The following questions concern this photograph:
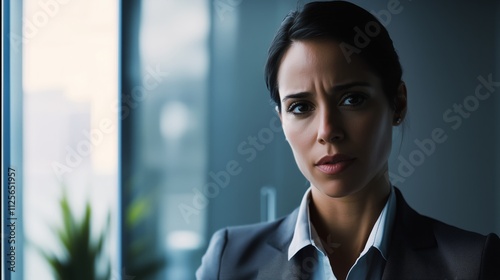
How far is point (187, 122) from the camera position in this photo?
5.47ft

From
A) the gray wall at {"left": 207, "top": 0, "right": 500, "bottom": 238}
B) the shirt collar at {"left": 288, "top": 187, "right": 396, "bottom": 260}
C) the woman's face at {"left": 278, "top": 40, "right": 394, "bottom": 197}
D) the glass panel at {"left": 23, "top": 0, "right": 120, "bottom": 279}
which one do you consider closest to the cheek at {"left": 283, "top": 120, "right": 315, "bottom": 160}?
the woman's face at {"left": 278, "top": 40, "right": 394, "bottom": 197}

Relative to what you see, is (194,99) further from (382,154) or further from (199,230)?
(382,154)

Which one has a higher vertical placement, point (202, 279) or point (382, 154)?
point (382, 154)

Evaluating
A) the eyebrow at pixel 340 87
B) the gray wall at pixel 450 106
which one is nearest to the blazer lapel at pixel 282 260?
the eyebrow at pixel 340 87

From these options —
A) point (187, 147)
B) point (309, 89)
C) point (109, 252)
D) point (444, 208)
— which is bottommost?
point (109, 252)

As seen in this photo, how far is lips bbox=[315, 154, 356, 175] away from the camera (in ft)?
2.68

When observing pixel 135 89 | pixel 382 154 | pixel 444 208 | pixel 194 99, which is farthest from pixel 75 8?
pixel 444 208

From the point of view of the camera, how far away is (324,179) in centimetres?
83

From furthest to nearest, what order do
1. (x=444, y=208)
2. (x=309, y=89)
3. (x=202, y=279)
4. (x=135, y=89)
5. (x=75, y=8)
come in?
(x=135, y=89), (x=75, y=8), (x=444, y=208), (x=202, y=279), (x=309, y=89)

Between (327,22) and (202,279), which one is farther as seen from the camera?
(202,279)

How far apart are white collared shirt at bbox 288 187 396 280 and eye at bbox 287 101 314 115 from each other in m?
0.19

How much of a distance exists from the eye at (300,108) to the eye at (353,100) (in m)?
0.05

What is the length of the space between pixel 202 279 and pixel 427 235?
0.41m

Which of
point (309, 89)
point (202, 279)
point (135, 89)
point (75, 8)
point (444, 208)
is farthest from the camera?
point (135, 89)
